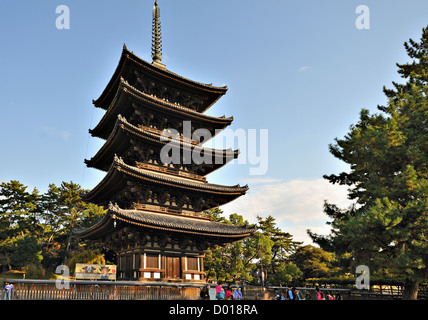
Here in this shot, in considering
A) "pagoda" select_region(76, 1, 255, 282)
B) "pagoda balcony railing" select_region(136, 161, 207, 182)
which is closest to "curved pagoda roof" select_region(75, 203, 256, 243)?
"pagoda" select_region(76, 1, 255, 282)

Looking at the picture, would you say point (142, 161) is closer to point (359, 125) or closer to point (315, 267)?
point (359, 125)

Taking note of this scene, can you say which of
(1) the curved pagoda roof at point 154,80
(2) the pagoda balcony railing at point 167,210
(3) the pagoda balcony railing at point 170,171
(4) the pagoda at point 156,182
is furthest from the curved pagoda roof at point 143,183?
(1) the curved pagoda roof at point 154,80

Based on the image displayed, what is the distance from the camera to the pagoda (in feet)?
70.4

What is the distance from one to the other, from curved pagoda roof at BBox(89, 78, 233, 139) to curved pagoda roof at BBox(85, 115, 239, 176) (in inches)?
82.5

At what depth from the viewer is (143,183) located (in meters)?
22.9

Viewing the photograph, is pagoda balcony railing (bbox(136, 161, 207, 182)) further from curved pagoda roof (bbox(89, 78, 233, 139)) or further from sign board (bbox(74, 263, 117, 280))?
sign board (bbox(74, 263, 117, 280))

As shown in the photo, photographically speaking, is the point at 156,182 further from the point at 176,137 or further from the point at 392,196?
the point at 392,196

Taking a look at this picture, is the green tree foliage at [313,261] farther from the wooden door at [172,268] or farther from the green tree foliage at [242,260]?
the wooden door at [172,268]

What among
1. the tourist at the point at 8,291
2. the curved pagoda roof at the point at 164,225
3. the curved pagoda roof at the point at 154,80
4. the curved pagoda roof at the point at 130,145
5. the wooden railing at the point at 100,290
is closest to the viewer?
the tourist at the point at 8,291

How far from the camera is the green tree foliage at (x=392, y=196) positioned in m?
18.8

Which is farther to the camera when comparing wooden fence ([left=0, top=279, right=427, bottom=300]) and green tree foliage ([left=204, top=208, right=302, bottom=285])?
green tree foliage ([left=204, top=208, right=302, bottom=285])

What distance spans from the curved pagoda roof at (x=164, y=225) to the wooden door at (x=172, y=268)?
2370mm

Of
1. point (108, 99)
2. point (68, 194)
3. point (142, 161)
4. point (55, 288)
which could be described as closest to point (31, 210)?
point (68, 194)
